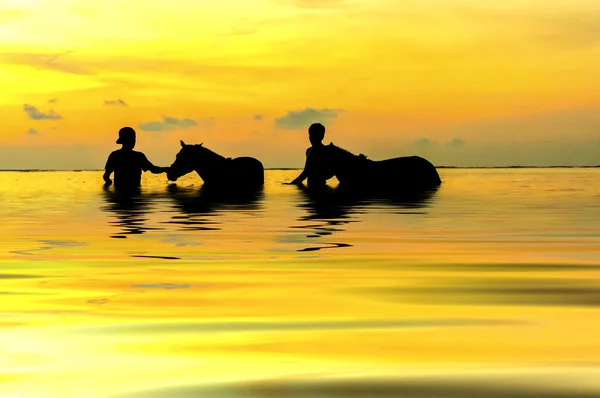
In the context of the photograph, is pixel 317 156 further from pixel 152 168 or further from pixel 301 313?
pixel 301 313

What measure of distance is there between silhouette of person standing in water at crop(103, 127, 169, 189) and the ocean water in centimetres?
1217

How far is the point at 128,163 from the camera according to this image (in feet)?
76.0

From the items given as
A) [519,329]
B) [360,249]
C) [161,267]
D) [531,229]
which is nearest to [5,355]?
[519,329]

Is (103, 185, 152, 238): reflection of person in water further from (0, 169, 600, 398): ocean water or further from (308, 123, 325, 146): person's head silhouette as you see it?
(308, 123, 325, 146): person's head silhouette

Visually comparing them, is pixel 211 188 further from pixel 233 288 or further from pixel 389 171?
pixel 233 288

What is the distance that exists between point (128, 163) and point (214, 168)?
217cm

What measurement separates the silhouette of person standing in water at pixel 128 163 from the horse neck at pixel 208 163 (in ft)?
3.10

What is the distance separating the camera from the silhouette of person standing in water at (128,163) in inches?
881

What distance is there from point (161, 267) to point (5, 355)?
2.97 m

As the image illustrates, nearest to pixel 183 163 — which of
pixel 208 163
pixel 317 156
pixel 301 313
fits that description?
pixel 208 163

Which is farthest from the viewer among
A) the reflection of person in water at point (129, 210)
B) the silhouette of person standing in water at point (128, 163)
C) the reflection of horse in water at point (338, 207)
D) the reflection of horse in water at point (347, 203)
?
the silhouette of person standing in water at point (128, 163)

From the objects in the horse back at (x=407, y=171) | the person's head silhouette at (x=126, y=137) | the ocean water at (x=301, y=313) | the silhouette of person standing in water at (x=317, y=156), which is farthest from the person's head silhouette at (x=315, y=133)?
the ocean water at (x=301, y=313)

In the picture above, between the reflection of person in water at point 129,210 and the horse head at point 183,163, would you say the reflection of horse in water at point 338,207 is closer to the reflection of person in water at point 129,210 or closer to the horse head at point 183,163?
the reflection of person in water at point 129,210

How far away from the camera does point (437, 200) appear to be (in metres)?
17.1
